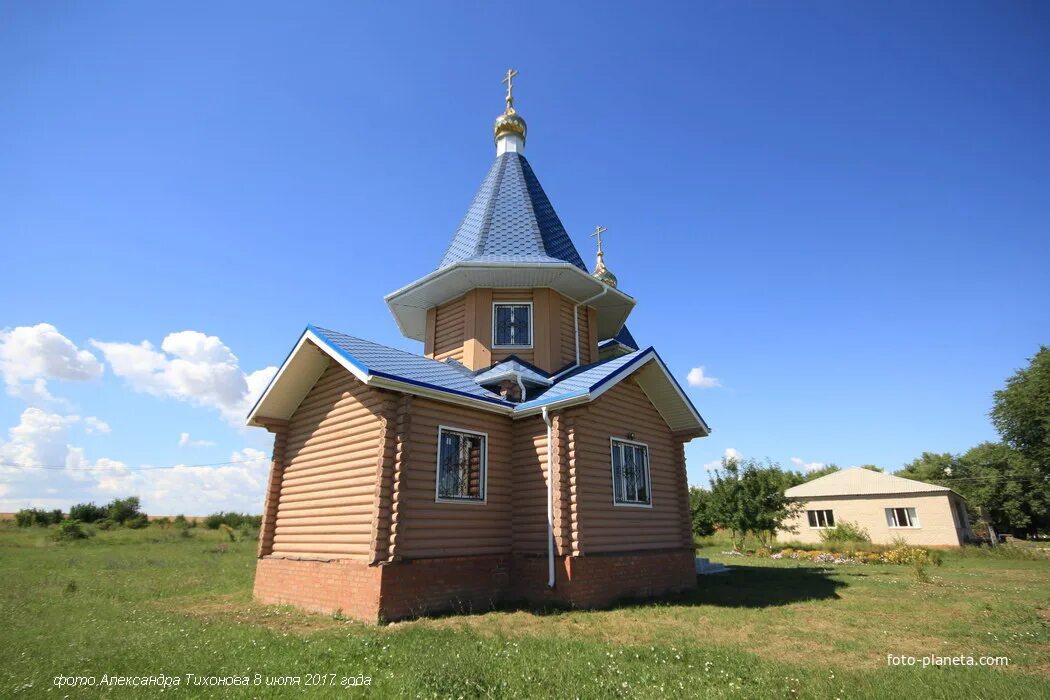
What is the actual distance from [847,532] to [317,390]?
3371 centimetres

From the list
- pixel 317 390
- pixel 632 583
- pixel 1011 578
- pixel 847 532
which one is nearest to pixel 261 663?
pixel 317 390

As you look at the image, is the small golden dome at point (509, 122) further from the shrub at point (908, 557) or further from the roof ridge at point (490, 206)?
Answer: the shrub at point (908, 557)

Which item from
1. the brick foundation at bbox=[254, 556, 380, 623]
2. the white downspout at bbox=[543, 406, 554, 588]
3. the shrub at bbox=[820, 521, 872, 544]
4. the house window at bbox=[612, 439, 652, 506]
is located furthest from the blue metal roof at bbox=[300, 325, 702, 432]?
the shrub at bbox=[820, 521, 872, 544]

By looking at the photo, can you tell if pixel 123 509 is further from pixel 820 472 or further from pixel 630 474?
pixel 820 472

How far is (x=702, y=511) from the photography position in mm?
31438

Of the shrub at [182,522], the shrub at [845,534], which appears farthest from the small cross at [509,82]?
the shrub at [182,522]

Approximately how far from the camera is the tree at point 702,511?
2712 cm

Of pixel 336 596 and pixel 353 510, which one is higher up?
pixel 353 510

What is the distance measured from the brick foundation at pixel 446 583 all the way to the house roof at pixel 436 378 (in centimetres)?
302

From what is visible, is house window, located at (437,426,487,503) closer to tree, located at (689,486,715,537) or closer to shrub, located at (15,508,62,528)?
tree, located at (689,486,715,537)

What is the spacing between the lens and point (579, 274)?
13.1 meters

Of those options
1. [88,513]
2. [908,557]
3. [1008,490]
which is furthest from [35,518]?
[1008,490]

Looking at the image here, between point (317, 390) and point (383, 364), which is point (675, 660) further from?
point (317, 390)

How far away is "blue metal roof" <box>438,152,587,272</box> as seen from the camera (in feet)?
45.1
